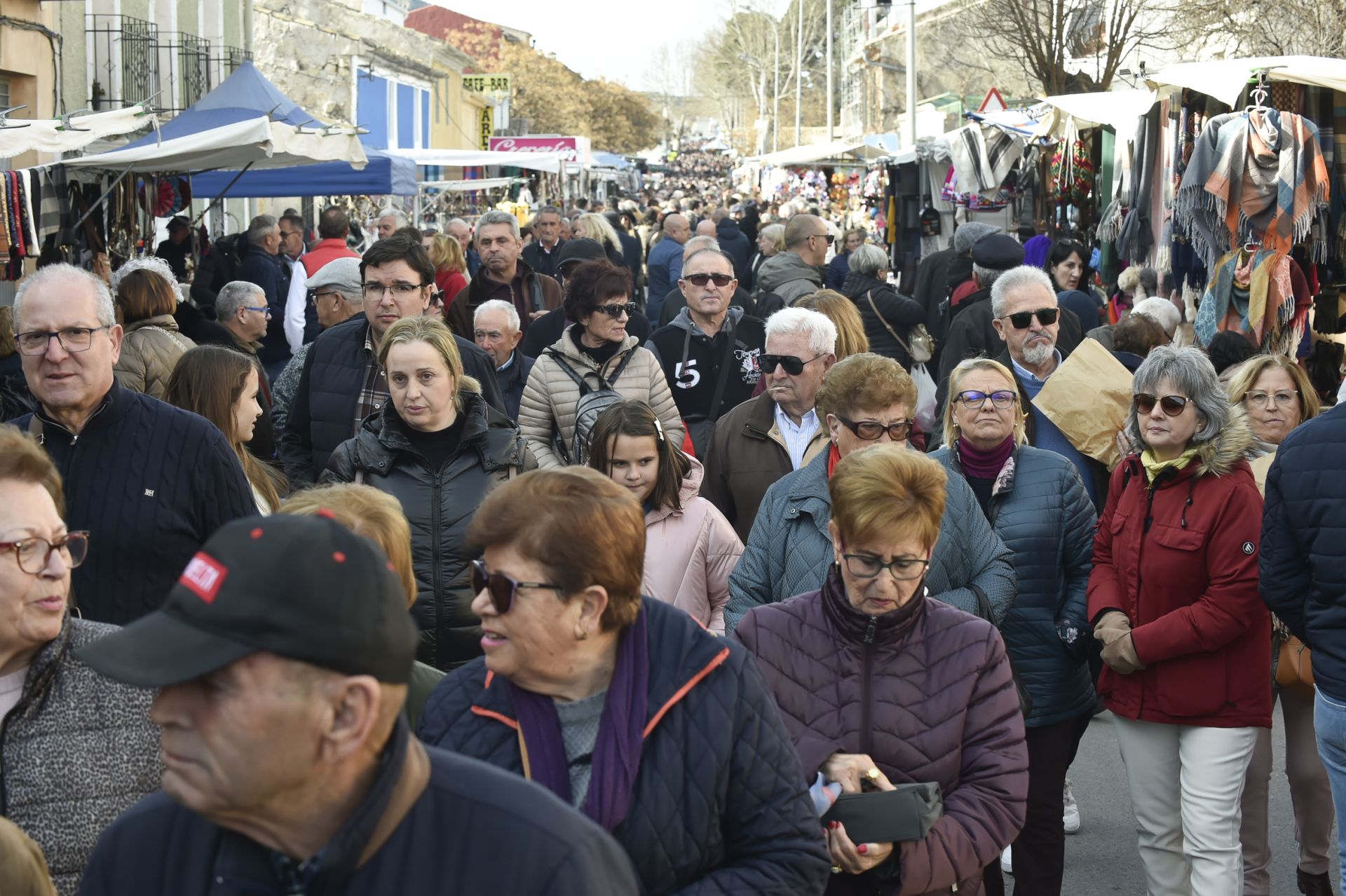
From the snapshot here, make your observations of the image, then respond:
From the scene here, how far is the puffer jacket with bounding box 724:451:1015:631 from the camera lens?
414 cm

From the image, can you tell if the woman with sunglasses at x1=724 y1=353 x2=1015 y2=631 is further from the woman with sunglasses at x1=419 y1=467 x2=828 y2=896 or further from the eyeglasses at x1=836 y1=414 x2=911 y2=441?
the woman with sunglasses at x1=419 y1=467 x2=828 y2=896

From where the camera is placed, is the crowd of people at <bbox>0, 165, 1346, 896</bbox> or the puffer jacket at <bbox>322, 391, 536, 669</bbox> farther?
the puffer jacket at <bbox>322, 391, 536, 669</bbox>

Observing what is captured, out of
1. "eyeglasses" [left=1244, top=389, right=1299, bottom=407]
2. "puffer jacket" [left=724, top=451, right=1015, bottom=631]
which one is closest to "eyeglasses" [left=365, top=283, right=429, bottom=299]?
"puffer jacket" [left=724, top=451, right=1015, bottom=631]

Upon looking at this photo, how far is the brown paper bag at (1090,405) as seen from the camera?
566 centimetres

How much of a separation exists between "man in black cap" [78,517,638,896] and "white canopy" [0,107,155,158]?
24.1 feet

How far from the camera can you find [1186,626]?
455 centimetres

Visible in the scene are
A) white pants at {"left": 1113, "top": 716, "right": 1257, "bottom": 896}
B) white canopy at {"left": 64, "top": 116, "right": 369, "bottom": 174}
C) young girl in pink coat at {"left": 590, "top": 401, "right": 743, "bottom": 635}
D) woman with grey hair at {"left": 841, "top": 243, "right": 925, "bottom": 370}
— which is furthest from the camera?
white canopy at {"left": 64, "top": 116, "right": 369, "bottom": 174}

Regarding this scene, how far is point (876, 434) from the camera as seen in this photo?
177 inches

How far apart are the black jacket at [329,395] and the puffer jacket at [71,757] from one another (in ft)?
9.28

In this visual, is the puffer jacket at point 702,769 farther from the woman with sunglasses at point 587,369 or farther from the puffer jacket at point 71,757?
the woman with sunglasses at point 587,369

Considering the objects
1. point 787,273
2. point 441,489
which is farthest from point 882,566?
point 787,273

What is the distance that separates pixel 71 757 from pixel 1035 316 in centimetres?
445

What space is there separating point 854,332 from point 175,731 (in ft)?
17.6

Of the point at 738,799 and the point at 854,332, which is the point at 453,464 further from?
the point at 854,332
